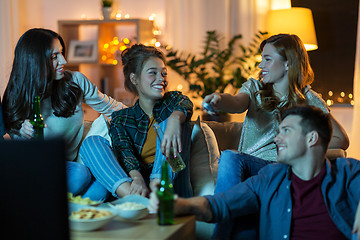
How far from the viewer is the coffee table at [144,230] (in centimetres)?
151

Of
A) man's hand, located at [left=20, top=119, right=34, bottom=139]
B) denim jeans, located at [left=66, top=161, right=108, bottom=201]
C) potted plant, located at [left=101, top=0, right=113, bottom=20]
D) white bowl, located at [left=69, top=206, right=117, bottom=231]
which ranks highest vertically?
potted plant, located at [left=101, top=0, right=113, bottom=20]

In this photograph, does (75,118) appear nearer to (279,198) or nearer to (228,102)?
(228,102)

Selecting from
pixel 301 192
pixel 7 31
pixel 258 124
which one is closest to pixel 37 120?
pixel 258 124

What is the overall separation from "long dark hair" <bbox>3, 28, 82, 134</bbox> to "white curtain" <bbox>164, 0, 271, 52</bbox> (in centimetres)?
245

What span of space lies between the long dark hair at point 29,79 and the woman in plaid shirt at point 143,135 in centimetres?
34

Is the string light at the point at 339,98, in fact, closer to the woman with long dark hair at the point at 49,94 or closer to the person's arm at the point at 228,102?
the person's arm at the point at 228,102

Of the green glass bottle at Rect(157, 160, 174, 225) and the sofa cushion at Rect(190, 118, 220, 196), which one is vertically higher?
the green glass bottle at Rect(157, 160, 174, 225)

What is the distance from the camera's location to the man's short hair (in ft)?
6.24

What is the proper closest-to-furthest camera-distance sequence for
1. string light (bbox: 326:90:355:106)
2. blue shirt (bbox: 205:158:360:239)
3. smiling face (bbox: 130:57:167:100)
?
blue shirt (bbox: 205:158:360:239) < smiling face (bbox: 130:57:167:100) < string light (bbox: 326:90:355:106)

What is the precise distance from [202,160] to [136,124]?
395 mm

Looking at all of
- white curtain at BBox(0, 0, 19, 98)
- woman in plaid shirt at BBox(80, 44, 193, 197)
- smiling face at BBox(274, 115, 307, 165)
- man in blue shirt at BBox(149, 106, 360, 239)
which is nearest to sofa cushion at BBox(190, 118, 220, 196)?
woman in plaid shirt at BBox(80, 44, 193, 197)

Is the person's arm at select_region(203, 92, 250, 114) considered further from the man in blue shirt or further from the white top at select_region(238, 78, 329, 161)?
the man in blue shirt

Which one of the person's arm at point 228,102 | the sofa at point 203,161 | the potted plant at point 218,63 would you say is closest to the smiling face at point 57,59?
the sofa at point 203,161

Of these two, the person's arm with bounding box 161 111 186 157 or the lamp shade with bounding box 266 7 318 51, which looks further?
the lamp shade with bounding box 266 7 318 51
